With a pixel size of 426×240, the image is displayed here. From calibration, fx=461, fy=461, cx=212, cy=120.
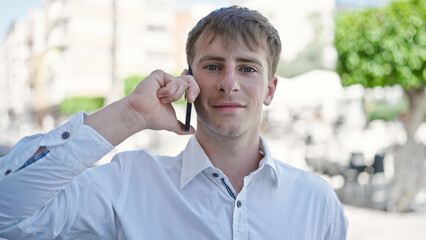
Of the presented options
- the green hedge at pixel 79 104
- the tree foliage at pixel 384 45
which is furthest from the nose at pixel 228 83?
the green hedge at pixel 79 104

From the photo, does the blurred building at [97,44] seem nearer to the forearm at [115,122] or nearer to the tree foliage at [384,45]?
the tree foliage at [384,45]

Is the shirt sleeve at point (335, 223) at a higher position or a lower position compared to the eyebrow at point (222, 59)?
lower

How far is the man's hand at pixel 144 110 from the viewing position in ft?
4.30

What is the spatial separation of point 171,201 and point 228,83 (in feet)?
1.58

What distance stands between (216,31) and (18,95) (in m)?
105

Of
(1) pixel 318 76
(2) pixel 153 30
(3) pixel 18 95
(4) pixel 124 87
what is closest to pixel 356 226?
(1) pixel 318 76

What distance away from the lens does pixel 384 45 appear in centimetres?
712

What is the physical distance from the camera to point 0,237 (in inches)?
50.4

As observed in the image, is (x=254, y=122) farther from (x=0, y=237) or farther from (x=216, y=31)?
(x=0, y=237)

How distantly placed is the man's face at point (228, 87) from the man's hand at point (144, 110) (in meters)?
0.19

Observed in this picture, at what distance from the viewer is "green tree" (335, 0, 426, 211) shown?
6.75 metres

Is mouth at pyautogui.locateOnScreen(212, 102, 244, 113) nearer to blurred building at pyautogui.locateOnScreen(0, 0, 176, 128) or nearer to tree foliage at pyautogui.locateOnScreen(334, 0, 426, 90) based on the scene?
tree foliage at pyautogui.locateOnScreen(334, 0, 426, 90)

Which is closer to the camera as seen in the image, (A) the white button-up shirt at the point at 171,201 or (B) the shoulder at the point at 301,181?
(A) the white button-up shirt at the point at 171,201

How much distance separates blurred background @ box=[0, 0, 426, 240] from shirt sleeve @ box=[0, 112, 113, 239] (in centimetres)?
163
